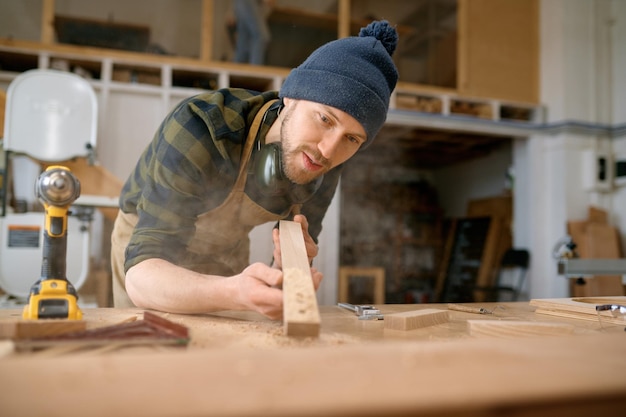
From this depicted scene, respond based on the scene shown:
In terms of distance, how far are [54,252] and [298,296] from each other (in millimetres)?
498

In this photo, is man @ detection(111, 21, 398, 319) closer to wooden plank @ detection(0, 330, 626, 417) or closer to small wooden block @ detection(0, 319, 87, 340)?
small wooden block @ detection(0, 319, 87, 340)

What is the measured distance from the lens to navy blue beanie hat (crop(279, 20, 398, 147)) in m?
1.37

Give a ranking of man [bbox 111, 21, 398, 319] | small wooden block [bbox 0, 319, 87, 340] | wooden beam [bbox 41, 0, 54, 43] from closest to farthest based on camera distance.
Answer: small wooden block [bbox 0, 319, 87, 340] < man [bbox 111, 21, 398, 319] < wooden beam [bbox 41, 0, 54, 43]

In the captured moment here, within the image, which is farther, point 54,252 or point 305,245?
point 305,245

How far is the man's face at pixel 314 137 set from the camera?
1.38 metres

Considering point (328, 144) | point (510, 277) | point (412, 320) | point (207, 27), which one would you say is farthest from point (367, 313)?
point (510, 277)

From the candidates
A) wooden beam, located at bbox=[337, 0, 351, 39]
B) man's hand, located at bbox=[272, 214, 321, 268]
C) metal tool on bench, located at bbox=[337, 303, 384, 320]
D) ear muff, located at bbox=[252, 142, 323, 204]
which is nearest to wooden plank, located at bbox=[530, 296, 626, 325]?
metal tool on bench, located at bbox=[337, 303, 384, 320]

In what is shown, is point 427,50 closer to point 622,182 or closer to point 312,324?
point 622,182

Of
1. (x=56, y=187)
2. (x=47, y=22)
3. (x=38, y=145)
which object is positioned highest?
(x=47, y=22)

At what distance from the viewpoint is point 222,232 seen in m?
1.63

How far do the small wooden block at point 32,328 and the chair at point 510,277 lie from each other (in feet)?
16.3

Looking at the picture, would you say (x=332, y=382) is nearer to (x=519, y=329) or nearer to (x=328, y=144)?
(x=519, y=329)

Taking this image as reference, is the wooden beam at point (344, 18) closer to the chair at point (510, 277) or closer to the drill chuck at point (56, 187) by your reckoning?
the chair at point (510, 277)

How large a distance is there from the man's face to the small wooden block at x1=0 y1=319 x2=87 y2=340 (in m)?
0.75
